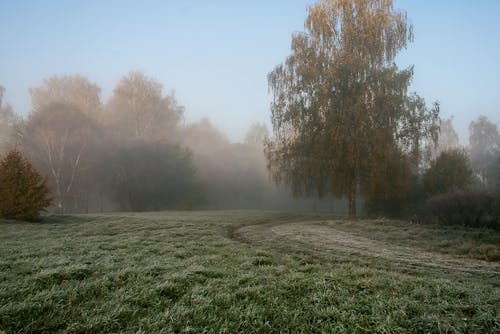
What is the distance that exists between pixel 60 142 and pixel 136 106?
11.4 metres

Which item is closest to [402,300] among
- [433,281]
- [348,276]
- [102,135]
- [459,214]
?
[348,276]

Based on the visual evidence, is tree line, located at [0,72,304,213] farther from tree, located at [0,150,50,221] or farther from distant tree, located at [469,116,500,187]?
distant tree, located at [469,116,500,187]

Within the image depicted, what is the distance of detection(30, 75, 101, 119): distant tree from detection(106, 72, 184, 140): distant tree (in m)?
2.39

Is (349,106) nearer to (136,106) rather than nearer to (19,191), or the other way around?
(19,191)

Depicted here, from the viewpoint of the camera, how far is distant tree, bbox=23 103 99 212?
29812 mm

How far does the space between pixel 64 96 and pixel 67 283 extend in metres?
41.3

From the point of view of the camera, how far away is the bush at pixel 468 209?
516 inches

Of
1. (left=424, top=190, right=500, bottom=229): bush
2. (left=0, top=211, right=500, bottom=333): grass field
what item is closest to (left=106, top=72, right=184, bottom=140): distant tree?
(left=424, top=190, right=500, bottom=229): bush

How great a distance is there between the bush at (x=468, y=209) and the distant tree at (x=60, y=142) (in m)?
33.4

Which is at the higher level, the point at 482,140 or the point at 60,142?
the point at 482,140

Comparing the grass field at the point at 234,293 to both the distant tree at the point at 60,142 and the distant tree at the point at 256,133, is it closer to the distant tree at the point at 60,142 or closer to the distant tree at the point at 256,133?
the distant tree at the point at 60,142

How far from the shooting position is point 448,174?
2028cm

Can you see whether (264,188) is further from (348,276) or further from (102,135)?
(348,276)

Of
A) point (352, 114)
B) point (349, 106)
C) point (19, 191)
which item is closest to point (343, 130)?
point (352, 114)
